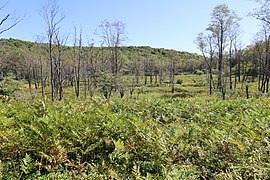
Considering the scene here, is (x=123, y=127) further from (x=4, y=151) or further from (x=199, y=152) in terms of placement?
(x=4, y=151)

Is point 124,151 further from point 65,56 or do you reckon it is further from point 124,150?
point 65,56

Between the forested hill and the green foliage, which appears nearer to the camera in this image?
the green foliage

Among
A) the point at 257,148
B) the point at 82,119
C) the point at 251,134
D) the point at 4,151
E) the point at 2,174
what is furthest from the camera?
the point at 82,119

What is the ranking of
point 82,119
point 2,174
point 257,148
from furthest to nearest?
1. point 82,119
2. point 2,174
3. point 257,148

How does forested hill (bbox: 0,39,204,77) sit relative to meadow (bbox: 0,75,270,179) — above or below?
above

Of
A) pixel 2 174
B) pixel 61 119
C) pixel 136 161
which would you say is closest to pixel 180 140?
pixel 136 161

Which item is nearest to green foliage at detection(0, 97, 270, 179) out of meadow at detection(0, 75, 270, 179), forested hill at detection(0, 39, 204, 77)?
meadow at detection(0, 75, 270, 179)

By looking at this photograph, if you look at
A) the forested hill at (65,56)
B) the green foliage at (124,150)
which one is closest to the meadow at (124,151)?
the green foliage at (124,150)

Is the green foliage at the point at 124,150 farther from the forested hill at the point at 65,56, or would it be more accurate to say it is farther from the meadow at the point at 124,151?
the forested hill at the point at 65,56

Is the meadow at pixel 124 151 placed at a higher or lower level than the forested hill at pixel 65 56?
lower

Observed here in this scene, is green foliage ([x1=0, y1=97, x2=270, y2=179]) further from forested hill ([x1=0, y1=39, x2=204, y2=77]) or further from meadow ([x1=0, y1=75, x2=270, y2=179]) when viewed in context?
forested hill ([x1=0, y1=39, x2=204, y2=77])

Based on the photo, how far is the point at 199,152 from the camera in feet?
10.3

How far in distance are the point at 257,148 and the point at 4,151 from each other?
3407mm

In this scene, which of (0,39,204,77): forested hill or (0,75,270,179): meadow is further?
(0,39,204,77): forested hill
